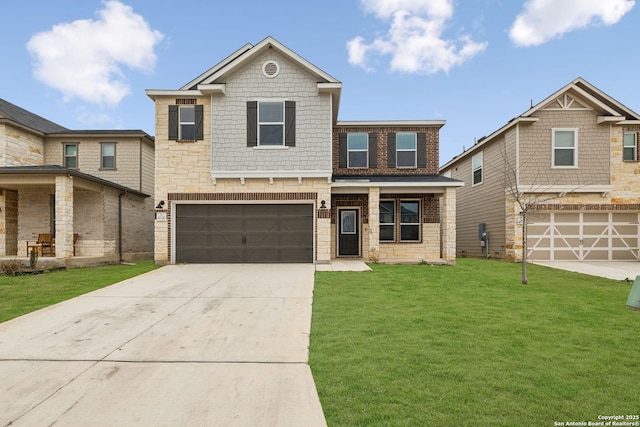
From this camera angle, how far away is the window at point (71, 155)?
18500 mm

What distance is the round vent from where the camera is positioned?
13930 millimetres

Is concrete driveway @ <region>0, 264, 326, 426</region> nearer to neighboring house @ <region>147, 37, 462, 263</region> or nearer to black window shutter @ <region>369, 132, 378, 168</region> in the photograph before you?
neighboring house @ <region>147, 37, 462, 263</region>

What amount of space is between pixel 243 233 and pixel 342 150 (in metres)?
6.15

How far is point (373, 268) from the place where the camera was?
12.9 meters

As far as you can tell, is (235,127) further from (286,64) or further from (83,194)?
(83,194)

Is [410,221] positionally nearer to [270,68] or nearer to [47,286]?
[270,68]

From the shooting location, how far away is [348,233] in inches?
659

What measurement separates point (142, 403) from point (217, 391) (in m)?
0.73

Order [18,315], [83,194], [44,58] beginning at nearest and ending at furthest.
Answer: [18,315] < [83,194] < [44,58]

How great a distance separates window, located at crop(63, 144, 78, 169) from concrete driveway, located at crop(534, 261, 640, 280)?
74.2 ft

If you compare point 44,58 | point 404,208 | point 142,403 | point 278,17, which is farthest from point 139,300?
point 44,58

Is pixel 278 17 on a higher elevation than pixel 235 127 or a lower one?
higher

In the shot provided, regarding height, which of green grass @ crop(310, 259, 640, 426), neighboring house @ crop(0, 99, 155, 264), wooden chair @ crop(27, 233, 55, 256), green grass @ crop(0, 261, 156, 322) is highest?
neighboring house @ crop(0, 99, 155, 264)

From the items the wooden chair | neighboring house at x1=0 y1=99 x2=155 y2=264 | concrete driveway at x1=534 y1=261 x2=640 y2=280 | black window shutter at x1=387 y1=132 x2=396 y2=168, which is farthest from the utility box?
the wooden chair
